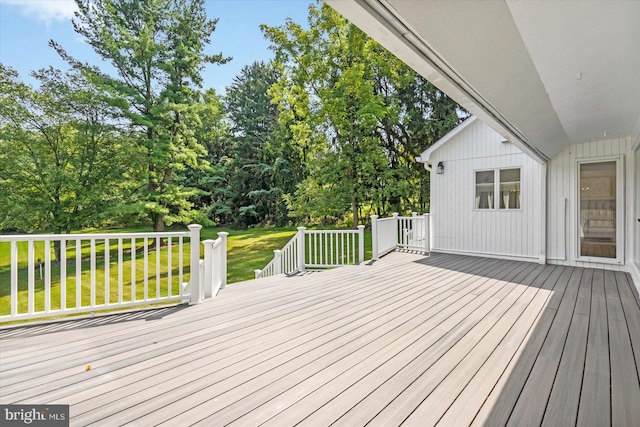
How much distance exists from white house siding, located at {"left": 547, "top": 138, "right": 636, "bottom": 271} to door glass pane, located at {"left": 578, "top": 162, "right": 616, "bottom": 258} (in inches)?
5.3

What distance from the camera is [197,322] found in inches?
122

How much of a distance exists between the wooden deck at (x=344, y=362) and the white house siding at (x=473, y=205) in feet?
9.18

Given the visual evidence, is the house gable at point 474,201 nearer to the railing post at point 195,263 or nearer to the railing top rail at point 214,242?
the railing top rail at point 214,242

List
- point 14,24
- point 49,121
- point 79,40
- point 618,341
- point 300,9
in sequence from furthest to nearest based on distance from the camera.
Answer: point 300,9
point 79,40
point 49,121
point 14,24
point 618,341

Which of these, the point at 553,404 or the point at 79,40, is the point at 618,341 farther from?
the point at 79,40

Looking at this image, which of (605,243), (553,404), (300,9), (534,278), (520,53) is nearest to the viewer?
(553,404)

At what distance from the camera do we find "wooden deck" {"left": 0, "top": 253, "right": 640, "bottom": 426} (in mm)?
1741

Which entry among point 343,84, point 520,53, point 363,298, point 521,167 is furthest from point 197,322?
point 343,84

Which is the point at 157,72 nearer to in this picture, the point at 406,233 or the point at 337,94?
the point at 337,94

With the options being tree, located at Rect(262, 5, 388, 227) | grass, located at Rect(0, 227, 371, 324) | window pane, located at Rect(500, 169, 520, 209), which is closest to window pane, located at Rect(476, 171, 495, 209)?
window pane, located at Rect(500, 169, 520, 209)

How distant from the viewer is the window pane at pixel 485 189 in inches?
280

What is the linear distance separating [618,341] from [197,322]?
4.04 m

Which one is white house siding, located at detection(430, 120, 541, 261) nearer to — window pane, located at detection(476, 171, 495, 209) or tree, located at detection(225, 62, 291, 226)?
window pane, located at detection(476, 171, 495, 209)

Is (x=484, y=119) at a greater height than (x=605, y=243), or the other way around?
(x=484, y=119)
